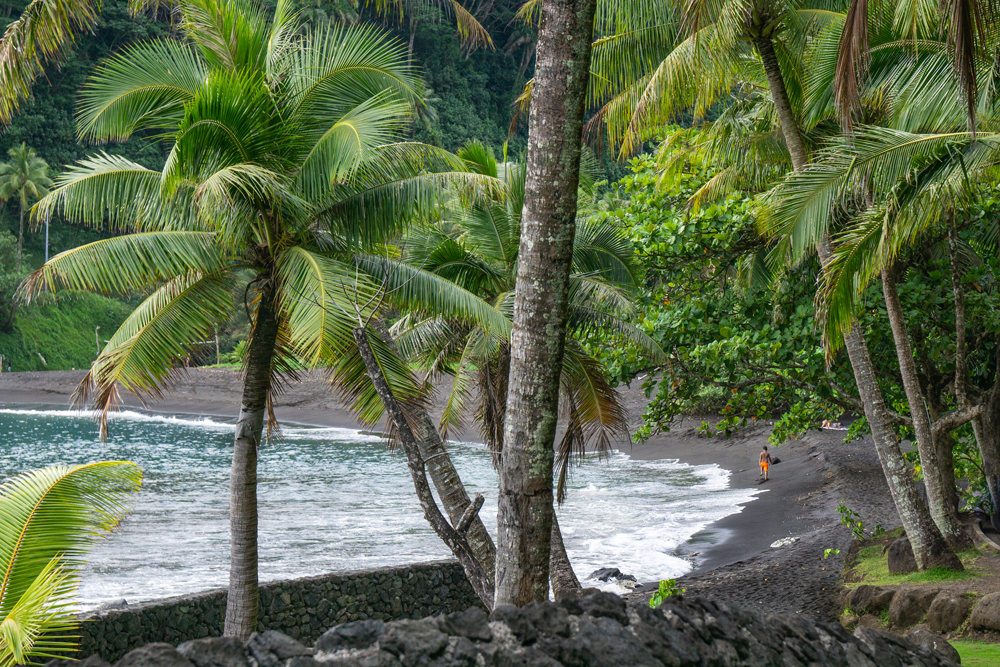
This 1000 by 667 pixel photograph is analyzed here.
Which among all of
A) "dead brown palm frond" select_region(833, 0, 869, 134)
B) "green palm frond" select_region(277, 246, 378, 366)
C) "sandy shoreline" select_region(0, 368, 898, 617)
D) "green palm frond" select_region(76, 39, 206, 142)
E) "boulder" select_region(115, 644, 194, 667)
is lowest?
"sandy shoreline" select_region(0, 368, 898, 617)

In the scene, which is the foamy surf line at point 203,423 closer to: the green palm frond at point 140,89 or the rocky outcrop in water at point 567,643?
the green palm frond at point 140,89

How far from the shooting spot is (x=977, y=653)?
684 cm

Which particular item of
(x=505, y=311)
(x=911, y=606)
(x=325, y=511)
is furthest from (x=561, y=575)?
(x=325, y=511)

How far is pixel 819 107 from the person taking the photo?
1005 centimetres

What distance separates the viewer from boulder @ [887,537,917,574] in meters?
9.94

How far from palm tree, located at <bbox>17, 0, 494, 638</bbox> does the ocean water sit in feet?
6.21

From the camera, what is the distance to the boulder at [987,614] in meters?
7.36

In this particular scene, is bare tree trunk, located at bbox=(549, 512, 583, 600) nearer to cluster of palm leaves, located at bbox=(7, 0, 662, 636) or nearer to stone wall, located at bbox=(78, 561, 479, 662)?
stone wall, located at bbox=(78, 561, 479, 662)

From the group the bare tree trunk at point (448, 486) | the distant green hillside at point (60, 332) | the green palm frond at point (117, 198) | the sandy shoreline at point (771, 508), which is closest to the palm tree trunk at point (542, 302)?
the bare tree trunk at point (448, 486)

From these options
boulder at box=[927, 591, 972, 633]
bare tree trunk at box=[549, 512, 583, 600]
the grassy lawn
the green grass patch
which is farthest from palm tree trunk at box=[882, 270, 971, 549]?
bare tree trunk at box=[549, 512, 583, 600]

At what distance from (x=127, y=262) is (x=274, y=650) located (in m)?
5.34

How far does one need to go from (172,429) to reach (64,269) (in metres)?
40.3

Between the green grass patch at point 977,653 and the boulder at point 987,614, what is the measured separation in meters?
0.22

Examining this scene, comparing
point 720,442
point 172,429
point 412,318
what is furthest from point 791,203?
point 172,429
